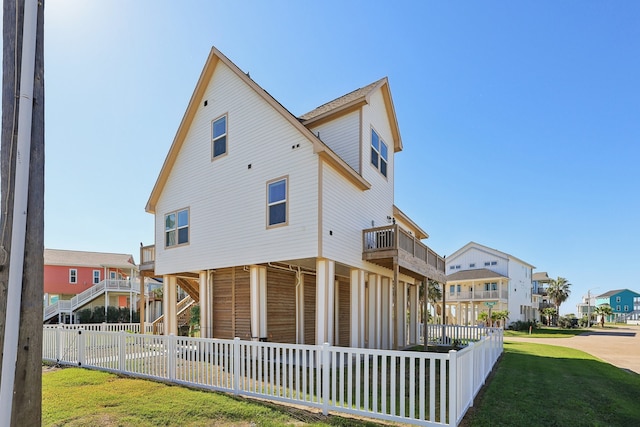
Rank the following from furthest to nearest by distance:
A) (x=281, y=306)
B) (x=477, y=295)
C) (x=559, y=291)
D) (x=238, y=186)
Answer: (x=559, y=291) < (x=477, y=295) < (x=281, y=306) < (x=238, y=186)

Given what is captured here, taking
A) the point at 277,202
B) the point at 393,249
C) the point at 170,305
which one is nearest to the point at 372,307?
the point at 393,249

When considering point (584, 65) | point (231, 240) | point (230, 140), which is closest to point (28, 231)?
point (231, 240)

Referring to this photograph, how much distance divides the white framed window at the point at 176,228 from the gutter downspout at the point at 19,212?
38.7 feet

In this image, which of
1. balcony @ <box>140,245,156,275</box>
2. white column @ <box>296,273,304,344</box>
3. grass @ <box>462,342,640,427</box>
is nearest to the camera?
grass @ <box>462,342,640,427</box>

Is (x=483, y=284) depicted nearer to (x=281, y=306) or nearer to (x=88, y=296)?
(x=281, y=306)

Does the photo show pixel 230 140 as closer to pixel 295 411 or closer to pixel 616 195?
pixel 295 411

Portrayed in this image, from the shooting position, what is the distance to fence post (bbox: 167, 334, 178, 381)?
834 centimetres

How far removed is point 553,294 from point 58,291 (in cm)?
6401


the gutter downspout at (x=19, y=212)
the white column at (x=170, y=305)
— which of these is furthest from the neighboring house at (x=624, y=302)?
the gutter downspout at (x=19, y=212)

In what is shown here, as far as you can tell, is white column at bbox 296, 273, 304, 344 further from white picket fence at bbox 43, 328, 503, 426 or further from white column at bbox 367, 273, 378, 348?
white picket fence at bbox 43, 328, 503, 426

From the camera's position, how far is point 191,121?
15180 millimetres

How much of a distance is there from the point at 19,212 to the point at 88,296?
3424 centimetres

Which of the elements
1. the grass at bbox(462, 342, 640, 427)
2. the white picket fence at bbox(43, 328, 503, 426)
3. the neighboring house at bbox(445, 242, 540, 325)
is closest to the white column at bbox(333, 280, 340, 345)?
the white picket fence at bbox(43, 328, 503, 426)

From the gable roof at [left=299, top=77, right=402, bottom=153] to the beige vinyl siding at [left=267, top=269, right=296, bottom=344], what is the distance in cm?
601
